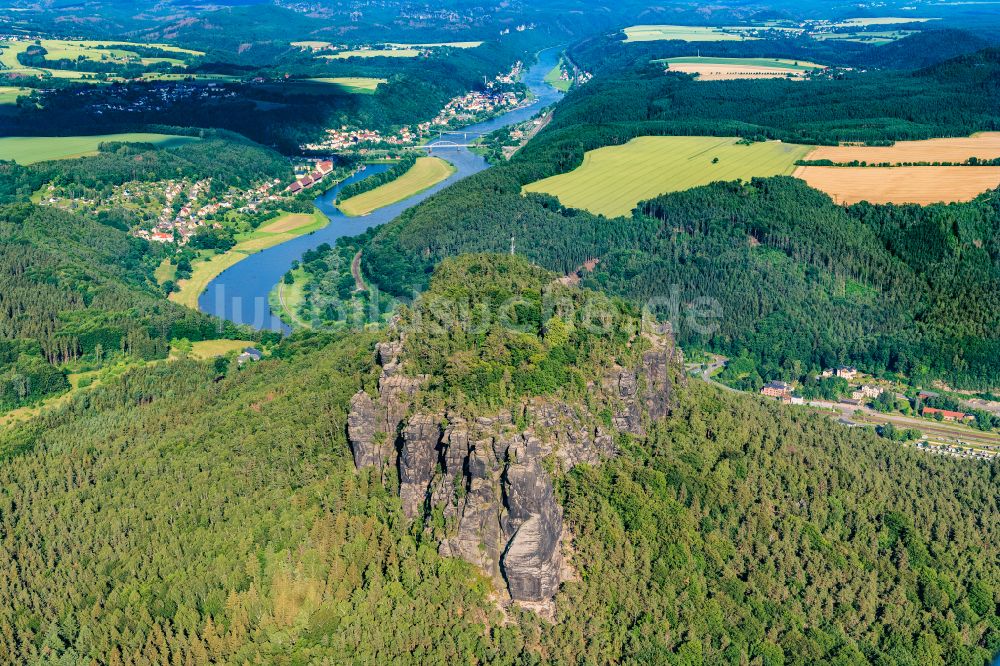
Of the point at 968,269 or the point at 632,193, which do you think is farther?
the point at 632,193

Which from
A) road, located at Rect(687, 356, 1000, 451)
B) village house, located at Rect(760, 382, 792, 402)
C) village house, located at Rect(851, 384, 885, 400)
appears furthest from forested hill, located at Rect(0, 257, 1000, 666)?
village house, located at Rect(760, 382, 792, 402)

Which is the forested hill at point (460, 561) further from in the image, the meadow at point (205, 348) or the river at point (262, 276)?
the river at point (262, 276)

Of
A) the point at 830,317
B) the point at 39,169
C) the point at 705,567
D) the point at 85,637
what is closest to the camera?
the point at 85,637

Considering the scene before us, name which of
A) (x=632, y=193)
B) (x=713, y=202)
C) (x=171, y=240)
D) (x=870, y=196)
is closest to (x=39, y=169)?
(x=171, y=240)

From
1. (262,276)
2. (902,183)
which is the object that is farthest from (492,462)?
(902,183)

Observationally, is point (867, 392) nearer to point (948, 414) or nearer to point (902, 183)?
point (948, 414)

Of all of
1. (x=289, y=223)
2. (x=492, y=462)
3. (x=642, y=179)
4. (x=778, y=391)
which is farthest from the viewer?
(x=289, y=223)

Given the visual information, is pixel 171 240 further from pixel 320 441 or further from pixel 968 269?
pixel 968 269
